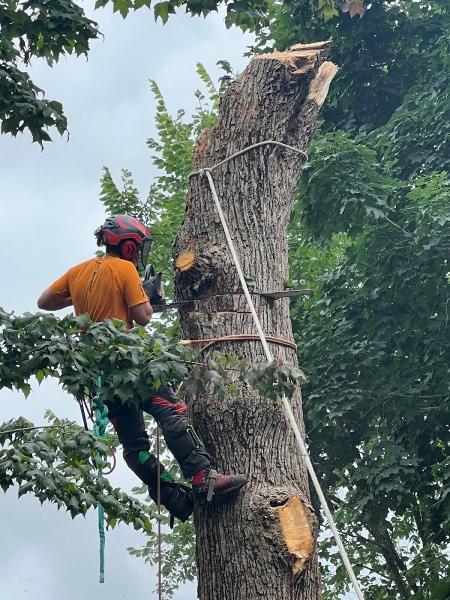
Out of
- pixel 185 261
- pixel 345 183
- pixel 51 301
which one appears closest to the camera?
pixel 185 261

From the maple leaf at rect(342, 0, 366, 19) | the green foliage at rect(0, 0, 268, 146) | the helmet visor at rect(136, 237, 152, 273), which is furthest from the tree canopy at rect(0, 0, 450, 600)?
the helmet visor at rect(136, 237, 152, 273)

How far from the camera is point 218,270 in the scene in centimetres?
484

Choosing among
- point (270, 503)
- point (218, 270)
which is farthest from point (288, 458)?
point (218, 270)

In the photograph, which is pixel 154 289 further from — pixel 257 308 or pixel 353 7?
pixel 353 7

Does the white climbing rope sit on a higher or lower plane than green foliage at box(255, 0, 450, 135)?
lower

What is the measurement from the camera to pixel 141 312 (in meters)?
4.79

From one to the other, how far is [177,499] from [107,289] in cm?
107

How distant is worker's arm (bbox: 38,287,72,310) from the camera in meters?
5.13

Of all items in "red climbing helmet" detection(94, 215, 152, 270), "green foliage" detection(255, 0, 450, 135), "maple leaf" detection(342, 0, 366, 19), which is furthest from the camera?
"green foliage" detection(255, 0, 450, 135)

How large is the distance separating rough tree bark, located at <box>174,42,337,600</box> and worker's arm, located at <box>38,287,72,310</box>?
65cm

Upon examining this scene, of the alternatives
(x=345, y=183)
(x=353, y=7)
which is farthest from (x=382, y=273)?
(x=353, y=7)

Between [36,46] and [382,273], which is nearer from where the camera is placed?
[36,46]

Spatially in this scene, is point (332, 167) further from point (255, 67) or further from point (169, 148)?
point (255, 67)

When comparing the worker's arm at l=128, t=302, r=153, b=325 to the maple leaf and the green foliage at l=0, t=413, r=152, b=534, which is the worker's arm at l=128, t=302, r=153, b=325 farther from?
the maple leaf
